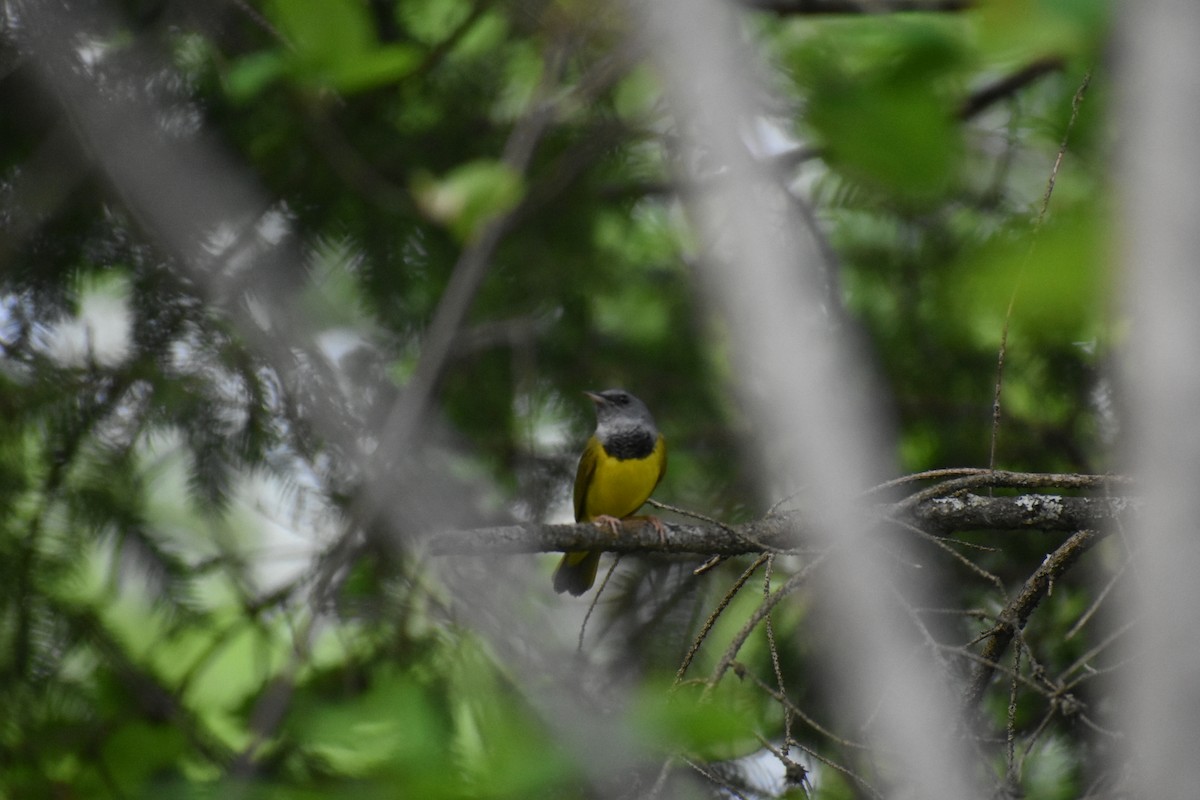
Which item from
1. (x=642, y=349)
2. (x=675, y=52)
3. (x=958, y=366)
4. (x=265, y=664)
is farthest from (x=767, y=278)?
(x=642, y=349)

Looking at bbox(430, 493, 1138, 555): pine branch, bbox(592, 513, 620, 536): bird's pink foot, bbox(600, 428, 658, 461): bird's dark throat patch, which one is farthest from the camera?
bbox(600, 428, 658, 461): bird's dark throat patch

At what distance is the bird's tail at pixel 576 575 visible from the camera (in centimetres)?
598

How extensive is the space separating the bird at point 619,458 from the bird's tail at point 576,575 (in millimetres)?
667

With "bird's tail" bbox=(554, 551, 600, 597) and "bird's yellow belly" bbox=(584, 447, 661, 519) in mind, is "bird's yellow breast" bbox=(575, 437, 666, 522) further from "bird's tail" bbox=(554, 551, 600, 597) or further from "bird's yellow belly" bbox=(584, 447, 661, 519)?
"bird's tail" bbox=(554, 551, 600, 597)

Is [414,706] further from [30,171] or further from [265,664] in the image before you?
[30,171]

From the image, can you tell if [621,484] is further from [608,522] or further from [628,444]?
[608,522]

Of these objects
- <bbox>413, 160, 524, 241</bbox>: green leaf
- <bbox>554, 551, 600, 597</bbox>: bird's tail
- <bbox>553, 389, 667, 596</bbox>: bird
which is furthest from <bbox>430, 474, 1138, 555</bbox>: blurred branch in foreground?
<bbox>554, 551, 600, 597</bbox>: bird's tail

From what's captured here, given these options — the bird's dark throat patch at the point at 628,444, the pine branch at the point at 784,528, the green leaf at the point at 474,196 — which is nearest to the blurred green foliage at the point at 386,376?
the green leaf at the point at 474,196

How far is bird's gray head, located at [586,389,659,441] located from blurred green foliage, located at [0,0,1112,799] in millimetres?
125

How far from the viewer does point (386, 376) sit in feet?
14.0

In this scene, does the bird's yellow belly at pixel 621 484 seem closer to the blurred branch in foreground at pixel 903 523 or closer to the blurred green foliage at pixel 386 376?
the blurred green foliage at pixel 386 376

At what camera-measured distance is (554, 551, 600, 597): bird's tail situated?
5.98 meters

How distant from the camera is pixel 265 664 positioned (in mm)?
3922

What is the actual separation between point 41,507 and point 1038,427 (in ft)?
11.9
